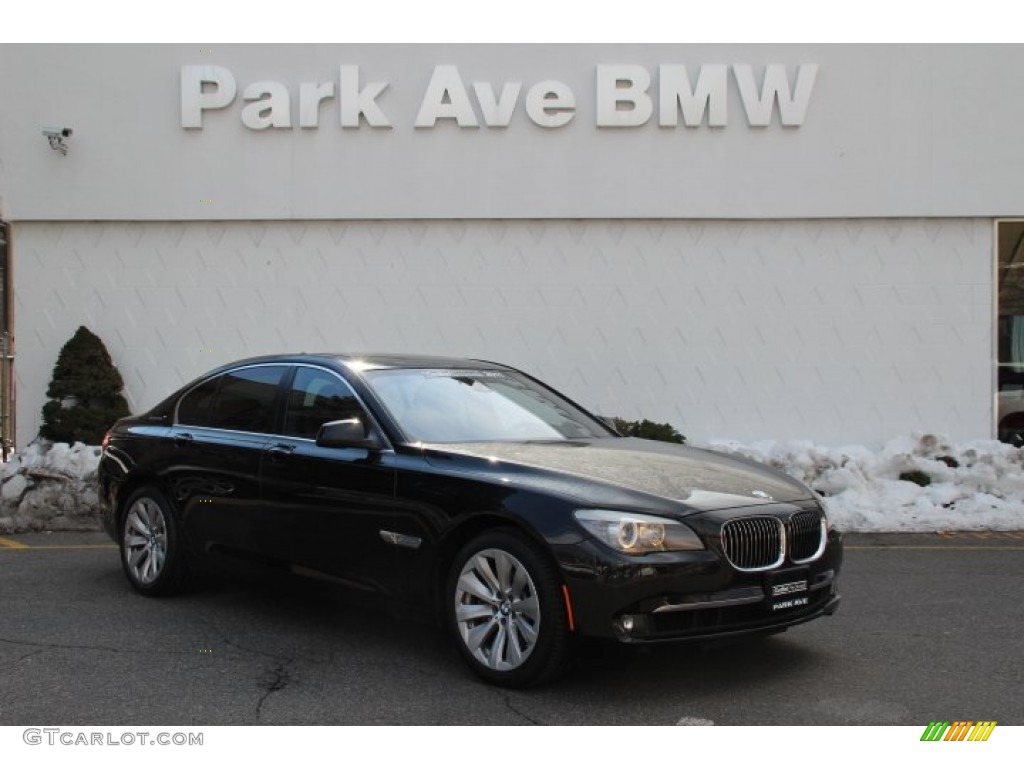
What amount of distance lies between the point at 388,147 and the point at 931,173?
623cm

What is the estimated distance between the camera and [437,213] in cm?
1207

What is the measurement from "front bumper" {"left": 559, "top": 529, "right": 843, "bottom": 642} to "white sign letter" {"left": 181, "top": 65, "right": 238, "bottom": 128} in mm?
9342

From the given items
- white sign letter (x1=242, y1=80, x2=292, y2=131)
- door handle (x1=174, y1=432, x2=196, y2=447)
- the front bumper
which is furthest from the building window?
door handle (x1=174, y1=432, x2=196, y2=447)

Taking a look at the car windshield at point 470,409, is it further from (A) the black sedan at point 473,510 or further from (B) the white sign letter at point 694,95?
(B) the white sign letter at point 694,95

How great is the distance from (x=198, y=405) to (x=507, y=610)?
295 centimetres

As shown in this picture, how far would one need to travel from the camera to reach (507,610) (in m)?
4.67

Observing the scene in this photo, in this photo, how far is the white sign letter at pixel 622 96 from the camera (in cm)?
1191

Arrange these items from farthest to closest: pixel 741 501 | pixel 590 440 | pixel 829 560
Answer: pixel 590 440
pixel 829 560
pixel 741 501

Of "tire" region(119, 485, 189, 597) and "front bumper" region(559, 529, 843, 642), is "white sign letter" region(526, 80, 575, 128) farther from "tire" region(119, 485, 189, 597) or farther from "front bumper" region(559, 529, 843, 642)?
"front bumper" region(559, 529, 843, 642)

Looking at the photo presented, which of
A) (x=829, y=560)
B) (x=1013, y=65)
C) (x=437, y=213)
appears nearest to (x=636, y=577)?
(x=829, y=560)

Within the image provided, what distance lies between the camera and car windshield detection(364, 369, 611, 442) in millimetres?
5480

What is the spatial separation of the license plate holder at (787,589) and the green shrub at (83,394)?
8815 mm

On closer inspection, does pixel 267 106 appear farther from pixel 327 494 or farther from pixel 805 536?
pixel 805 536

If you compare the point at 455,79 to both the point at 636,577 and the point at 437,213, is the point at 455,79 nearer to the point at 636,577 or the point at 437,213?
the point at 437,213
